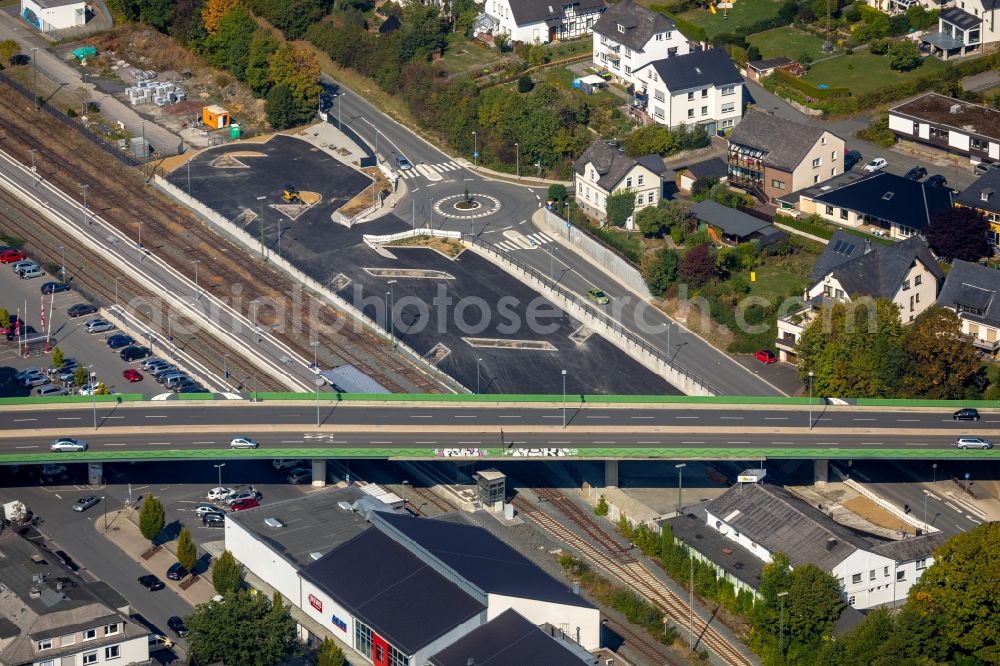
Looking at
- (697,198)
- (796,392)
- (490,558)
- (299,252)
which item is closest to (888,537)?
(796,392)

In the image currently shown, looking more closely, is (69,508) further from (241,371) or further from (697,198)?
(697,198)

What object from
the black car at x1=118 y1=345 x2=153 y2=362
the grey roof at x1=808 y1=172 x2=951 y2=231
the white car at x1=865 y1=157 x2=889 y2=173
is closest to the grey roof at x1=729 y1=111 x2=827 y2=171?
the grey roof at x1=808 y1=172 x2=951 y2=231

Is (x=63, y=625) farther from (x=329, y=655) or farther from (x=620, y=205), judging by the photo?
(x=620, y=205)

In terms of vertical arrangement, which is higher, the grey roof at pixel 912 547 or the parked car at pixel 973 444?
the parked car at pixel 973 444

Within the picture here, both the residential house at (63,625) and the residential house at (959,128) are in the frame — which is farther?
the residential house at (959,128)

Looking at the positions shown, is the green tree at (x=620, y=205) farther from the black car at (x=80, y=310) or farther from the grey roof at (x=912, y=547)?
the grey roof at (x=912, y=547)

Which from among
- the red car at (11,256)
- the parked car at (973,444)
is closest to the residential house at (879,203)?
the parked car at (973,444)

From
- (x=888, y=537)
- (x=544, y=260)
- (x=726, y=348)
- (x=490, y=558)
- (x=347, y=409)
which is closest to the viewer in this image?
(x=490, y=558)
